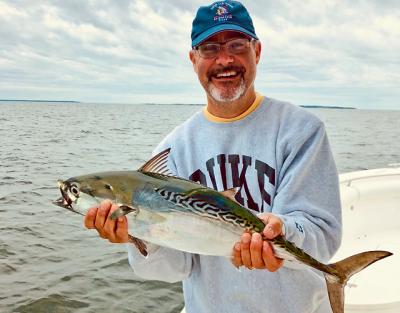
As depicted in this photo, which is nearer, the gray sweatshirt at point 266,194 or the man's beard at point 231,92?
the gray sweatshirt at point 266,194

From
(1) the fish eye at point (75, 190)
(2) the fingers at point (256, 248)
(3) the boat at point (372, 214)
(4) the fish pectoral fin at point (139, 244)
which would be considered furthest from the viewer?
(3) the boat at point (372, 214)

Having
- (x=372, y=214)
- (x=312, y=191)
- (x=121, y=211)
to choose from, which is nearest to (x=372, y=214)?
(x=372, y=214)

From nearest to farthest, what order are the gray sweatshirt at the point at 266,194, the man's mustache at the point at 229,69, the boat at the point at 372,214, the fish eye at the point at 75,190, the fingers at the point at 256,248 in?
the fingers at the point at 256,248 < the fish eye at the point at 75,190 < the gray sweatshirt at the point at 266,194 < the man's mustache at the point at 229,69 < the boat at the point at 372,214

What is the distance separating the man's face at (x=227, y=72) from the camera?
264 centimetres

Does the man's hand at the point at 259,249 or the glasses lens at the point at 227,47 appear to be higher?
the glasses lens at the point at 227,47

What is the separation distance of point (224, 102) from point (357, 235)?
4171 mm

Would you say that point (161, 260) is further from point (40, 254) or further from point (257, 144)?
point (40, 254)

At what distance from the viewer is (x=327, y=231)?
8.07 ft

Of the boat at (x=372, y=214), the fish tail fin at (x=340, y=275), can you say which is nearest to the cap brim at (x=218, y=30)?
the fish tail fin at (x=340, y=275)

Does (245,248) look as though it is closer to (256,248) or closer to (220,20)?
(256,248)

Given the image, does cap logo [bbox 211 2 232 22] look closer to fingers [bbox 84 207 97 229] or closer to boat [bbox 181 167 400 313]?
fingers [bbox 84 207 97 229]

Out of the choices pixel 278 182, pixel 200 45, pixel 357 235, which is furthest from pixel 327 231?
pixel 357 235

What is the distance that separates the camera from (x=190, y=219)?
7.09ft

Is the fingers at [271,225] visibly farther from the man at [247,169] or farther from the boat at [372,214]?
the boat at [372,214]
